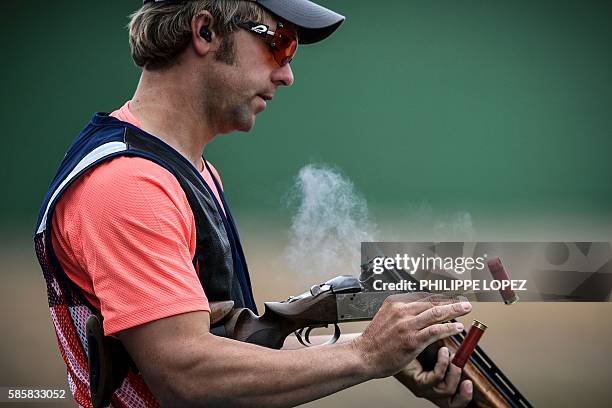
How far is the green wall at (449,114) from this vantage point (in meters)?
3.64

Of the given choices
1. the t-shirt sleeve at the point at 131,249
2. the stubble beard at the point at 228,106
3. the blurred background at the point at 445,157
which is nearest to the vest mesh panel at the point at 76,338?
the t-shirt sleeve at the point at 131,249

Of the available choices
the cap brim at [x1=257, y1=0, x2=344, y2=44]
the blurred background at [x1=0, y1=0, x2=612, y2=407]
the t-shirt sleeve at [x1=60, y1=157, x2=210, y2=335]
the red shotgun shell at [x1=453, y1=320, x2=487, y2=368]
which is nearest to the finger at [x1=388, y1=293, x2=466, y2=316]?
the red shotgun shell at [x1=453, y1=320, x2=487, y2=368]

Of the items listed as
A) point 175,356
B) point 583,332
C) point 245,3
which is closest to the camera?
point 175,356

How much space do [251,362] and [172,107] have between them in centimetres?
59

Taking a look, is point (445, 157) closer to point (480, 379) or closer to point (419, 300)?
point (480, 379)

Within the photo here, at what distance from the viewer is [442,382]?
2.04m

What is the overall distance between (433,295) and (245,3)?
743mm

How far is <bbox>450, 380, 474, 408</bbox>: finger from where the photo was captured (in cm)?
203

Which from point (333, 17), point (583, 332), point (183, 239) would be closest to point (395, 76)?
point (583, 332)

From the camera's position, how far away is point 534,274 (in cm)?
357

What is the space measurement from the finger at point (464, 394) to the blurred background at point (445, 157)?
156 cm

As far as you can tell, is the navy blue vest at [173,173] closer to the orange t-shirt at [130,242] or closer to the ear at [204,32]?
the orange t-shirt at [130,242]

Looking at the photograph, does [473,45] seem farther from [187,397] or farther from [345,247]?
[187,397]

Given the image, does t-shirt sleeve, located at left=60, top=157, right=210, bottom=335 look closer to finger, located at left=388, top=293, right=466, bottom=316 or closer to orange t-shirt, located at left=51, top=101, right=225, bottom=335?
orange t-shirt, located at left=51, top=101, right=225, bottom=335
